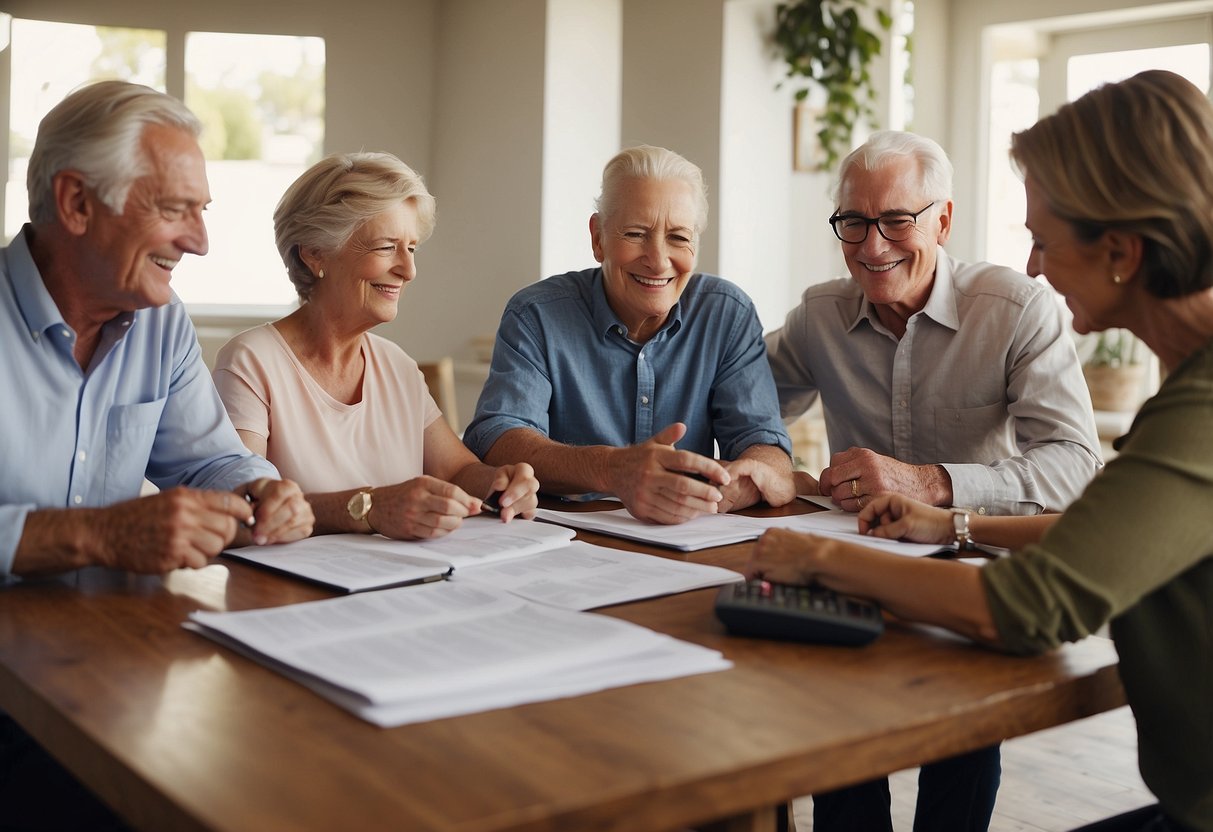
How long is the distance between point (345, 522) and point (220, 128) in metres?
5.68

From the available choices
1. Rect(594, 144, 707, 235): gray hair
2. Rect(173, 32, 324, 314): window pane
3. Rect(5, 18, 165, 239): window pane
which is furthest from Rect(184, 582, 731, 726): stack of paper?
Rect(5, 18, 165, 239): window pane

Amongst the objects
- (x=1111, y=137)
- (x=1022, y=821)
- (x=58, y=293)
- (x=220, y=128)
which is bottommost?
(x=1022, y=821)

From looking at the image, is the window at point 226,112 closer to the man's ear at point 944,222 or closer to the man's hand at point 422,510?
the man's ear at point 944,222

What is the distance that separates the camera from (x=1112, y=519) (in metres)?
1.06

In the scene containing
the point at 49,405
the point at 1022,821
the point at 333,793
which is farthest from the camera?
the point at 1022,821

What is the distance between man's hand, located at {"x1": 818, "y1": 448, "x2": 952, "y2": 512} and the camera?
1.90 meters

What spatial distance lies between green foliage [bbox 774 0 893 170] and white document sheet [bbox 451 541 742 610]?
4289mm

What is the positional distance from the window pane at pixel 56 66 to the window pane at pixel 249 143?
262mm

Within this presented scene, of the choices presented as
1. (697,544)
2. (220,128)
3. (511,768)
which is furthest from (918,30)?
(511,768)

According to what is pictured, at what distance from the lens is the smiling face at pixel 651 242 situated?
229 cm

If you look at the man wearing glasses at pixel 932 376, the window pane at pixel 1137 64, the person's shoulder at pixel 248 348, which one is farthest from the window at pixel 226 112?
the man wearing glasses at pixel 932 376

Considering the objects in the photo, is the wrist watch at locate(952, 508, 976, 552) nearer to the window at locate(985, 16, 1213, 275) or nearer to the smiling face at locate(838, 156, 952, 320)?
the smiling face at locate(838, 156, 952, 320)

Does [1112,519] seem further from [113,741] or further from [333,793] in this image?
[113,741]

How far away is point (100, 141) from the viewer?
4.91 feet
